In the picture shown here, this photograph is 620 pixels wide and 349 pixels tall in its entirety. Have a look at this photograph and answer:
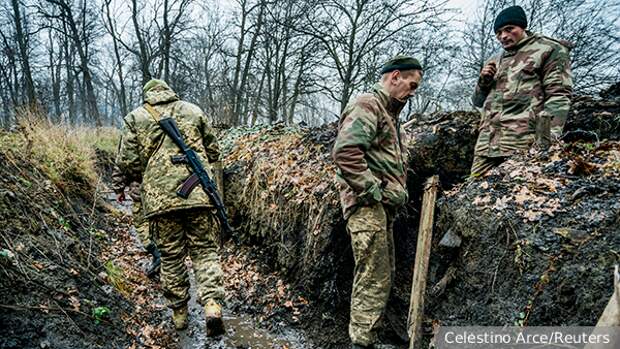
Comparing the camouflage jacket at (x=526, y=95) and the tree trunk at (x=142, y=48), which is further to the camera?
the tree trunk at (x=142, y=48)

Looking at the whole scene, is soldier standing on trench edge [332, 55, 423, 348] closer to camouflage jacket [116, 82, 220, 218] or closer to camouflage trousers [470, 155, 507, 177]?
camouflage trousers [470, 155, 507, 177]

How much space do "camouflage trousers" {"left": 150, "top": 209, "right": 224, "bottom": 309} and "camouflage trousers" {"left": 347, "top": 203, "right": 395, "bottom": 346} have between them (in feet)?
4.59

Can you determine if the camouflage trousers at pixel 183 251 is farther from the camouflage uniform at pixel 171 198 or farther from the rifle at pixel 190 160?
the rifle at pixel 190 160

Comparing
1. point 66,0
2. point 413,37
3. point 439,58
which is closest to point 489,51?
point 439,58

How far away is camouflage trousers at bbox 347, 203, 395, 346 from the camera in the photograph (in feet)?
9.05

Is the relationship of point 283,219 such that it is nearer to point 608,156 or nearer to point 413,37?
point 608,156

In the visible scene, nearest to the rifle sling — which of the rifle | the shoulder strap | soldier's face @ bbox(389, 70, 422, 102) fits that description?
the rifle

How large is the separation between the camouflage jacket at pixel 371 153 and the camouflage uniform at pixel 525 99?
1.34m

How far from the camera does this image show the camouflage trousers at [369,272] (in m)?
2.76

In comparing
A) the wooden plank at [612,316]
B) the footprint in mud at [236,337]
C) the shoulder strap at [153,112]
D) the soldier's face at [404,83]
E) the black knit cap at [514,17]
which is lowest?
the footprint in mud at [236,337]

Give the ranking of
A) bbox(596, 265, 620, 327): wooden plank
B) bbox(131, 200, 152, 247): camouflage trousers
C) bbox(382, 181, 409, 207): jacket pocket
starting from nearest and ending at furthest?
bbox(596, 265, 620, 327): wooden plank, bbox(382, 181, 409, 207): jacket pocket, bbox(131, 200, 152, 247): camouflage trousers

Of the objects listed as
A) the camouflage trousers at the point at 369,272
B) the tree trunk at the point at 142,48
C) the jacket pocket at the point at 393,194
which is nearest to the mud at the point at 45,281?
the camouflage trousers at the point at 369,272

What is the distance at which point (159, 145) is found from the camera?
11.6 ft

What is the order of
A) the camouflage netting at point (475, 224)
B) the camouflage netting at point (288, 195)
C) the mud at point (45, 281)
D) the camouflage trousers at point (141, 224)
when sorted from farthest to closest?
the camouflage trousers at point (141, 224) → the camouflage netting at point (288, 195) → the mud at point (45, 281) → the camouflage netting at point (475, 224)
